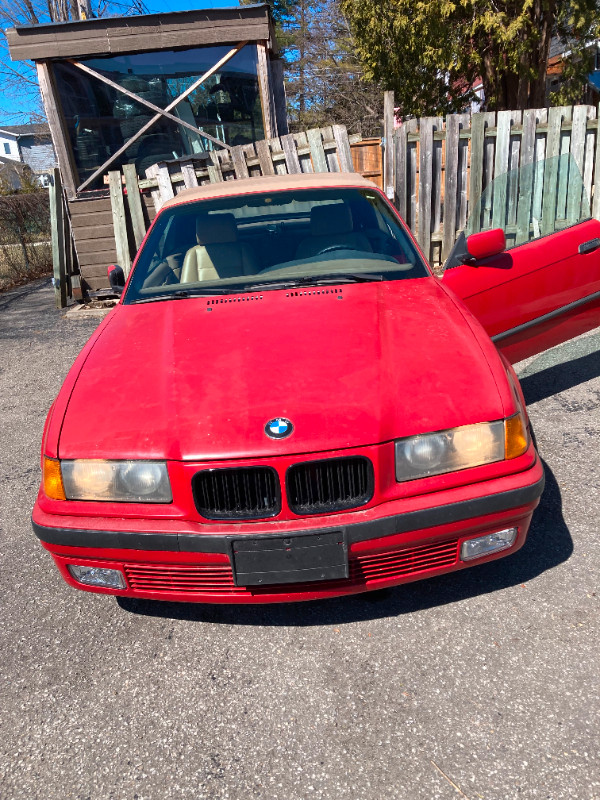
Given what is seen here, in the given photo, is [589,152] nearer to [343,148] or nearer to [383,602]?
[343,148]

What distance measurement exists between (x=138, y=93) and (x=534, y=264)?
26.5ft

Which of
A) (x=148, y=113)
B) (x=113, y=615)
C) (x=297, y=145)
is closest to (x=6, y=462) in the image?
(x=113, y=615)

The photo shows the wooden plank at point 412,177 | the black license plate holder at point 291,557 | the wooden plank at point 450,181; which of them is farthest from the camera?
the wooden plank at point 412,177

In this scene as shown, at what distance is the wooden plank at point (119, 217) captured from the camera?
8484 millimetres

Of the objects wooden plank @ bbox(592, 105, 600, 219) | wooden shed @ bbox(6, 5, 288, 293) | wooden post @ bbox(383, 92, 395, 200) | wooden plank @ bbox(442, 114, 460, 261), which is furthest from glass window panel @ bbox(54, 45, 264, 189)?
A: wooden plank @ bbox(592, 105, 600, 219)

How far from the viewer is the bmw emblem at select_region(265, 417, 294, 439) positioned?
2.15 meters

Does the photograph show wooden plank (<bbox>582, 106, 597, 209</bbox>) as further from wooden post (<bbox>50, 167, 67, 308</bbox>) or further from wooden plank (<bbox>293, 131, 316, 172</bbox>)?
wooden post (<bbox>50, 167, 67, 308</bbox>)

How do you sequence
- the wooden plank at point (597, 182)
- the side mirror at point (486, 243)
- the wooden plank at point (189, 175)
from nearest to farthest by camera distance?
the side mirror at point (486, 243) < the wooden plank at point (597, 182) < the wooden plank at point (189, 175)

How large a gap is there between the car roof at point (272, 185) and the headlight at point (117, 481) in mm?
2074

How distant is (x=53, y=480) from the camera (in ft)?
7.70

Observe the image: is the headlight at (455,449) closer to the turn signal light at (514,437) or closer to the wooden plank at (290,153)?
the turn signal light at (514,437)

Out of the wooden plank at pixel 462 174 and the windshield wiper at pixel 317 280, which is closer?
the windshield wiper at pixel 317 280

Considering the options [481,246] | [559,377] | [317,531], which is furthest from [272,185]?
[559,377]

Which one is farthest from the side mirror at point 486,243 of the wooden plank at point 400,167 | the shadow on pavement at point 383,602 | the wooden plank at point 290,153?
the wooden plank at point 290,153
